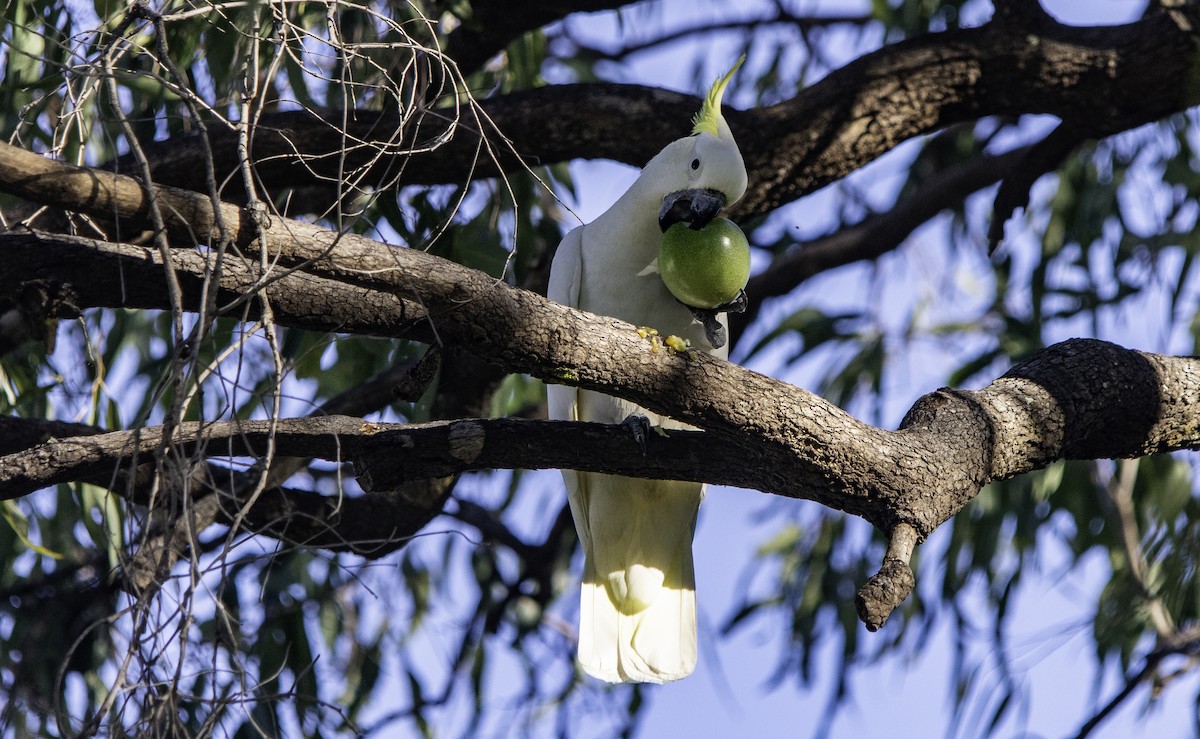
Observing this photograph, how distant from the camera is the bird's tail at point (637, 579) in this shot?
2402 millimetres

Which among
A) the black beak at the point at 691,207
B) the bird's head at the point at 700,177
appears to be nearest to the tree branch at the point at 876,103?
the bird's head at the point at 700,177

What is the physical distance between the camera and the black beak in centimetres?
196

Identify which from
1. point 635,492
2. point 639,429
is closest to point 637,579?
point 635,492

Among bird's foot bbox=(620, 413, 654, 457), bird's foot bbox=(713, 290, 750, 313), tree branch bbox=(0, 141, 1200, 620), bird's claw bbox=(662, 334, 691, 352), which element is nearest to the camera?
tree branch bbox=(0, 141, 1200, 620)

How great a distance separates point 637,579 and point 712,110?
0.96m

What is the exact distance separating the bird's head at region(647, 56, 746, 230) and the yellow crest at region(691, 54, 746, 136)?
0.05 feet

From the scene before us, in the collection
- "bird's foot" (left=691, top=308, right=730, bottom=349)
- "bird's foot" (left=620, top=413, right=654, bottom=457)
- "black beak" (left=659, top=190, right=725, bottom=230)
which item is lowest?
"bird's foot" (left=620, top=413, right=654, bottom=457)

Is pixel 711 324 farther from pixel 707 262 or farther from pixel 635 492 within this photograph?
pixel 635 492

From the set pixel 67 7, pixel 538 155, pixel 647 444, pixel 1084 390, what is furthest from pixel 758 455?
pixel 67 7

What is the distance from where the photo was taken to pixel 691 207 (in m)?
1.99

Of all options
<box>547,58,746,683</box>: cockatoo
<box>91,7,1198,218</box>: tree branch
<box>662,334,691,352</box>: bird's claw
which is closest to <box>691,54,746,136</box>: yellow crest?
<box>547,58,746,683</box>: cockatoo

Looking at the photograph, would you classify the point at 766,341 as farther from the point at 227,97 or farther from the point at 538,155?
the point at 227,97

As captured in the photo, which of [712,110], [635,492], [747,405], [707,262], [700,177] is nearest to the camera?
[747,405]

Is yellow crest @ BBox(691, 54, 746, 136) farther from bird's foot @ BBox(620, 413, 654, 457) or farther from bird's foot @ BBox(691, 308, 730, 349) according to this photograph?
bird's foot @ BBox(620, 413, 654, 457)
